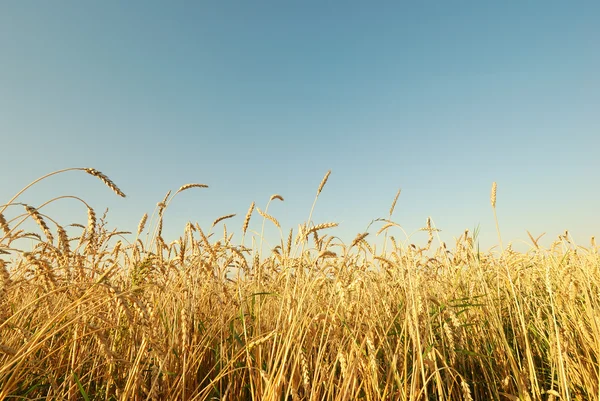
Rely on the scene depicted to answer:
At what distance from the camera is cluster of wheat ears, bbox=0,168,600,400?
202 centimetres

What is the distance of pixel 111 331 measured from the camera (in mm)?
2836

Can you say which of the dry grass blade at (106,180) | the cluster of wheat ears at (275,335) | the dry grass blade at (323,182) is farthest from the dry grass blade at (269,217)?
the dry grass blade at (106,180)

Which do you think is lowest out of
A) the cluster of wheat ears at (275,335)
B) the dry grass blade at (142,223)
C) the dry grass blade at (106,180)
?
the cluster of wheat ears at (275,335)

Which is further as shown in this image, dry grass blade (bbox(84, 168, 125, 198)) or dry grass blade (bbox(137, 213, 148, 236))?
dry grass blade (bbox(137, 213, 148, 236))

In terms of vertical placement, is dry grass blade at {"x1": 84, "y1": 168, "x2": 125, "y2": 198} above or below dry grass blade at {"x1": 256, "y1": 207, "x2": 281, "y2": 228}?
below

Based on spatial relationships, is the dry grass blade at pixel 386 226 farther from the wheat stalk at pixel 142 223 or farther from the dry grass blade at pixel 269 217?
the wheat stalk at pixel 142 223

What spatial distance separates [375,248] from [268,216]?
5.17 feet

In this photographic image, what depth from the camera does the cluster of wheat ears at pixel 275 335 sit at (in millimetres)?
2018

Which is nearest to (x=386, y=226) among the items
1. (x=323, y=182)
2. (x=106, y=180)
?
(x=323, y=182)

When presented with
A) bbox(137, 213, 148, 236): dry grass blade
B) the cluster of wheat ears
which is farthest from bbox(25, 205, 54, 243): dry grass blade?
bbox(137, 213, 148, 236): dry grass blade

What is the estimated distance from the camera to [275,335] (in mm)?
2041

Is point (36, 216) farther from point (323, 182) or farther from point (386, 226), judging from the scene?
point (386, 226)

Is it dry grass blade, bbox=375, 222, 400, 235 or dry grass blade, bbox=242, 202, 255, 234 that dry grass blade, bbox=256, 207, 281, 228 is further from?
dry grass blade, bbox=375, 222, 400, 235

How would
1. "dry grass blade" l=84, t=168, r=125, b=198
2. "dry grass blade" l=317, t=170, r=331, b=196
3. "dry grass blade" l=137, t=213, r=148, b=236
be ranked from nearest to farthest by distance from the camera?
"dry grass blade" l=84, t=168, r=125, b=198
"dry grass blade" l=317, t=170, r=331, b=196
"dry grass blade" l=137, t=213, r=148, b=236
